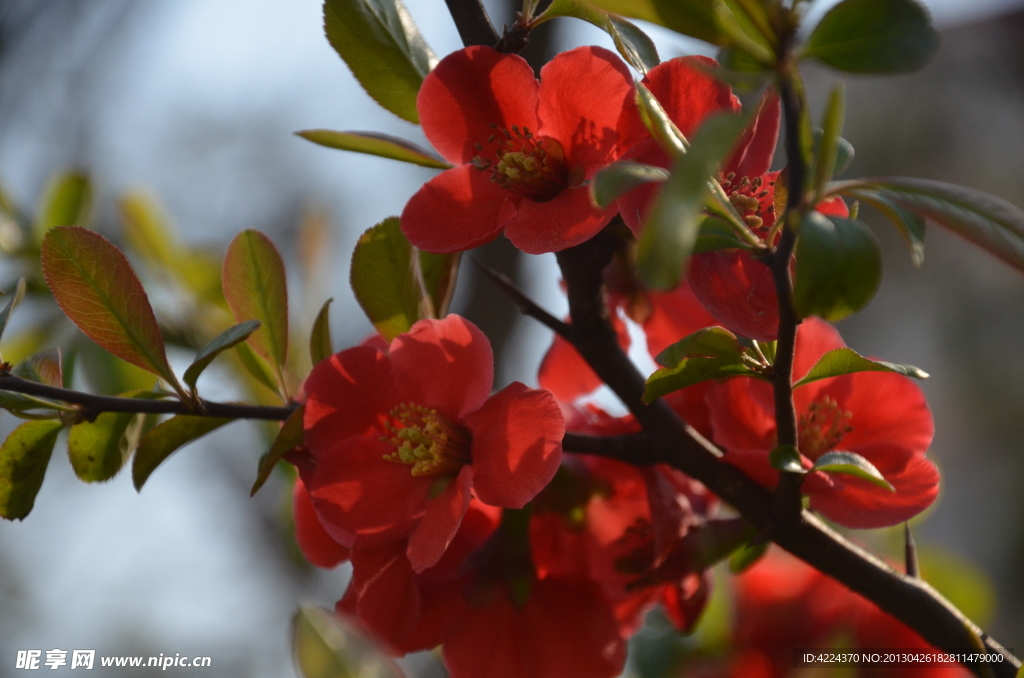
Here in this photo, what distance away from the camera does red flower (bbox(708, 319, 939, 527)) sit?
530 mm

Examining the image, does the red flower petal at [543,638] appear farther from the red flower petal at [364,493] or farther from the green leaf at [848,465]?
the green leaf at [848,465]

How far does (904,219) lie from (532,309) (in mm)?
275

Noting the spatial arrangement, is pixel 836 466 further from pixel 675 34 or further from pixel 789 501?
pixel 675 34

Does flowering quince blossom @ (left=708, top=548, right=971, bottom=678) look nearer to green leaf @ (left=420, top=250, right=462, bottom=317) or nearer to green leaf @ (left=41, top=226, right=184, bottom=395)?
green leaf @ (left=420, top=250, right=462, bottom=317)

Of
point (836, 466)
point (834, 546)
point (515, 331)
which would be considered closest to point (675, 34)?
point (836, 466)

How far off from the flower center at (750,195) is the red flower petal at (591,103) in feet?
0.21

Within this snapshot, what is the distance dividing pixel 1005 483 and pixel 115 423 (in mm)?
4986

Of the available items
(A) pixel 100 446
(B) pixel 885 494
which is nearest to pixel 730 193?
(B) pixel 885 494

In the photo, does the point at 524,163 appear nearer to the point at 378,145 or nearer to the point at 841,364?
the point at 378,145

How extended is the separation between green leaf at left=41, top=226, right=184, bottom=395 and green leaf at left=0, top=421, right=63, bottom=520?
0.22ft

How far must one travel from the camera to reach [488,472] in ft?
1.62

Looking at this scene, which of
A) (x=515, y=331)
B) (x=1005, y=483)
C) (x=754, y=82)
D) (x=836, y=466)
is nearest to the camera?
(x=754, y=82)

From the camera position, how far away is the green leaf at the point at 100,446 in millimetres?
537

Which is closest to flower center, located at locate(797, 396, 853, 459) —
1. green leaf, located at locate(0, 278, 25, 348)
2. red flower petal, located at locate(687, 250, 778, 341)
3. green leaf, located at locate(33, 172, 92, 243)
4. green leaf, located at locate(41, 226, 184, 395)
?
red flower petal, located at locate(687, 250, 778, 341)
